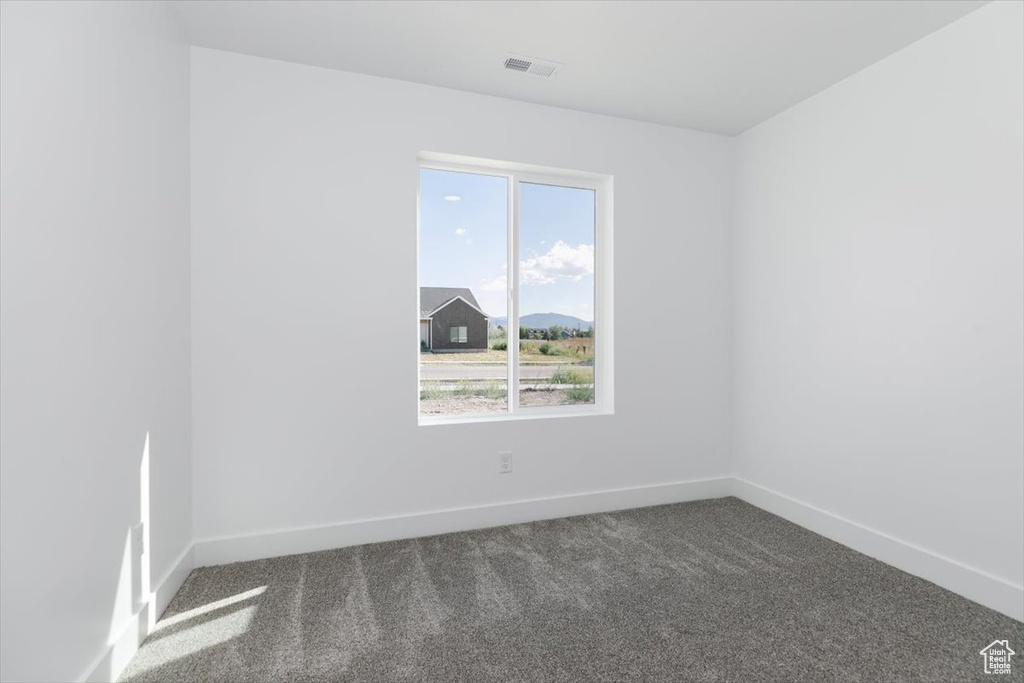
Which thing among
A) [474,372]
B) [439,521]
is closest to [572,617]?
[439,521]

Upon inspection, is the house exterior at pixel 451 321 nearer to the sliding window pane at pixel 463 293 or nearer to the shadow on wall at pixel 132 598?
the sliding window pane at pixel 463 293

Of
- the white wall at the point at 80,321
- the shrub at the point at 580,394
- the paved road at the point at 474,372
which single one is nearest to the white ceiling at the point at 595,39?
the white wall at the point at 80,321

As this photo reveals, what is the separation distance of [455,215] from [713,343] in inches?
81.8

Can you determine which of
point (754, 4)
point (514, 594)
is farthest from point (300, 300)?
point (754, 4)

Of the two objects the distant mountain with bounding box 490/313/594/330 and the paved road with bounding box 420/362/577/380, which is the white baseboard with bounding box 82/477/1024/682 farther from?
the distant mountain with bounding box 490/313/594/330

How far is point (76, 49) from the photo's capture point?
1436mm

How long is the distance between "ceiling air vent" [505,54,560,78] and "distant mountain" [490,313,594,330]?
57.2 inches

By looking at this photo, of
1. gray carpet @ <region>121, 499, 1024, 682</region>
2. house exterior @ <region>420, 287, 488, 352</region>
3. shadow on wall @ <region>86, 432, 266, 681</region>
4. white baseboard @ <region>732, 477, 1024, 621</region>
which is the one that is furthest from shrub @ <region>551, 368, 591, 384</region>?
shadow on wall @ <region>86, 432, 266, 681</region>

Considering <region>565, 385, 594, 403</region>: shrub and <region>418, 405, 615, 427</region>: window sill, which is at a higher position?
<region>565, 385, 594, 403</region>: shrub

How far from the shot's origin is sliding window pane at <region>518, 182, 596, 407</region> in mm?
3271

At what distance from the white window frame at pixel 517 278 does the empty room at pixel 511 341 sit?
0.09 ft

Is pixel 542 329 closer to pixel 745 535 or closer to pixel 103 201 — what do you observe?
pixel 745 535

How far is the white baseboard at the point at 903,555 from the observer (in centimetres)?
205

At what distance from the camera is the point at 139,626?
1806 mm
